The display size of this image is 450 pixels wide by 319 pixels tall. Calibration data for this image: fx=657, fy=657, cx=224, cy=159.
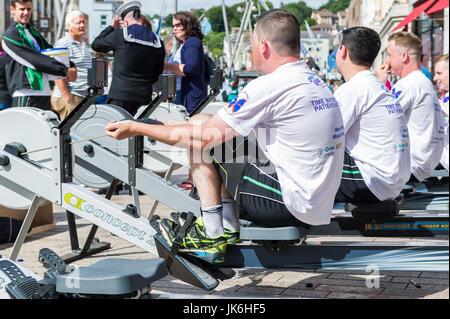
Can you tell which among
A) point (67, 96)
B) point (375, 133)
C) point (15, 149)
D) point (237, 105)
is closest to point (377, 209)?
point (375, 133)

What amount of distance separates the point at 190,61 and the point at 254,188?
13.7 feet

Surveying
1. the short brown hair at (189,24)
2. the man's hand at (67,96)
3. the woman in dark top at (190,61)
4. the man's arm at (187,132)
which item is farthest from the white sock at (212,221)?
the man's hand at (67,96)

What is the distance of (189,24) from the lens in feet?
24.2

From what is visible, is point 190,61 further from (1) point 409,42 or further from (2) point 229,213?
(2) point 229,213

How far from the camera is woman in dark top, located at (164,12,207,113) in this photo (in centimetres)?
723

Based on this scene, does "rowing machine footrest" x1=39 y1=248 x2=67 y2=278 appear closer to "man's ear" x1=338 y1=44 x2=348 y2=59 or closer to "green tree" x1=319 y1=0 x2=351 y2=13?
"man's ear" x1=338 y1=44 x2=348 y2=59

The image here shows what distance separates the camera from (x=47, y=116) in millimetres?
4207

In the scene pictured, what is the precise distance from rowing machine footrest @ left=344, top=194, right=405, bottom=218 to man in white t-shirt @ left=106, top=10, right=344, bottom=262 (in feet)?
2.07

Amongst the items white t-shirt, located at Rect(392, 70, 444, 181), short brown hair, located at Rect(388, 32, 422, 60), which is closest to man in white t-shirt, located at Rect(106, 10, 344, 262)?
white t-shirt, located at Rect(392, 70, 444, 181)

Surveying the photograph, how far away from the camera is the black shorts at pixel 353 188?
3854 millimetres

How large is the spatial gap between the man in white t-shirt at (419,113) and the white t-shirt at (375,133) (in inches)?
35.7

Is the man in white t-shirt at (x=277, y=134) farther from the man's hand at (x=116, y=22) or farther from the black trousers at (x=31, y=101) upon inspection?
the man's hand at (x=116, y=22)

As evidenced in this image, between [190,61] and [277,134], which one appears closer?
[277,134]
